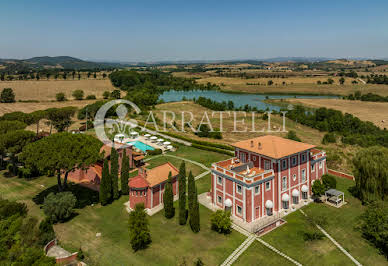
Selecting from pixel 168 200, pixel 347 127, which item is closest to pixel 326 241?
pixel 168 200

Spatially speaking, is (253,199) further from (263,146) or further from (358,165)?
(358,165)

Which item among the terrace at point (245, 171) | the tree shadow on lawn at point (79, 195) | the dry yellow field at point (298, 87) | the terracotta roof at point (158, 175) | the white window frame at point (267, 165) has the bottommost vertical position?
the tree shadow on lawn at point (79, 195)

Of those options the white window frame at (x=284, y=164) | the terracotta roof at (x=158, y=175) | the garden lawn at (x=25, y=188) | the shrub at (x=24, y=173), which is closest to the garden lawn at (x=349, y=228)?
the white window frame at (x=284, y=164)

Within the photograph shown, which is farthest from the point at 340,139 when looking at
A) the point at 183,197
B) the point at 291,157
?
the point at 183,197

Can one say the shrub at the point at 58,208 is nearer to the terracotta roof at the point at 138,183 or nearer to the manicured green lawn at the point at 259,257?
the terracotta roof at the point at 138,183

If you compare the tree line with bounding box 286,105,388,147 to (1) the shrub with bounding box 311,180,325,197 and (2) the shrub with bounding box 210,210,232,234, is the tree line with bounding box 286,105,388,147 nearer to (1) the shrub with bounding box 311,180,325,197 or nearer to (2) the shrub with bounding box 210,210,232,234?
(1) the shrub with bounding box 311,180,325,197

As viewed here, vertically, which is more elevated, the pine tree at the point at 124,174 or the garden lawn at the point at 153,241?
the pine tree at the point at 124,174
